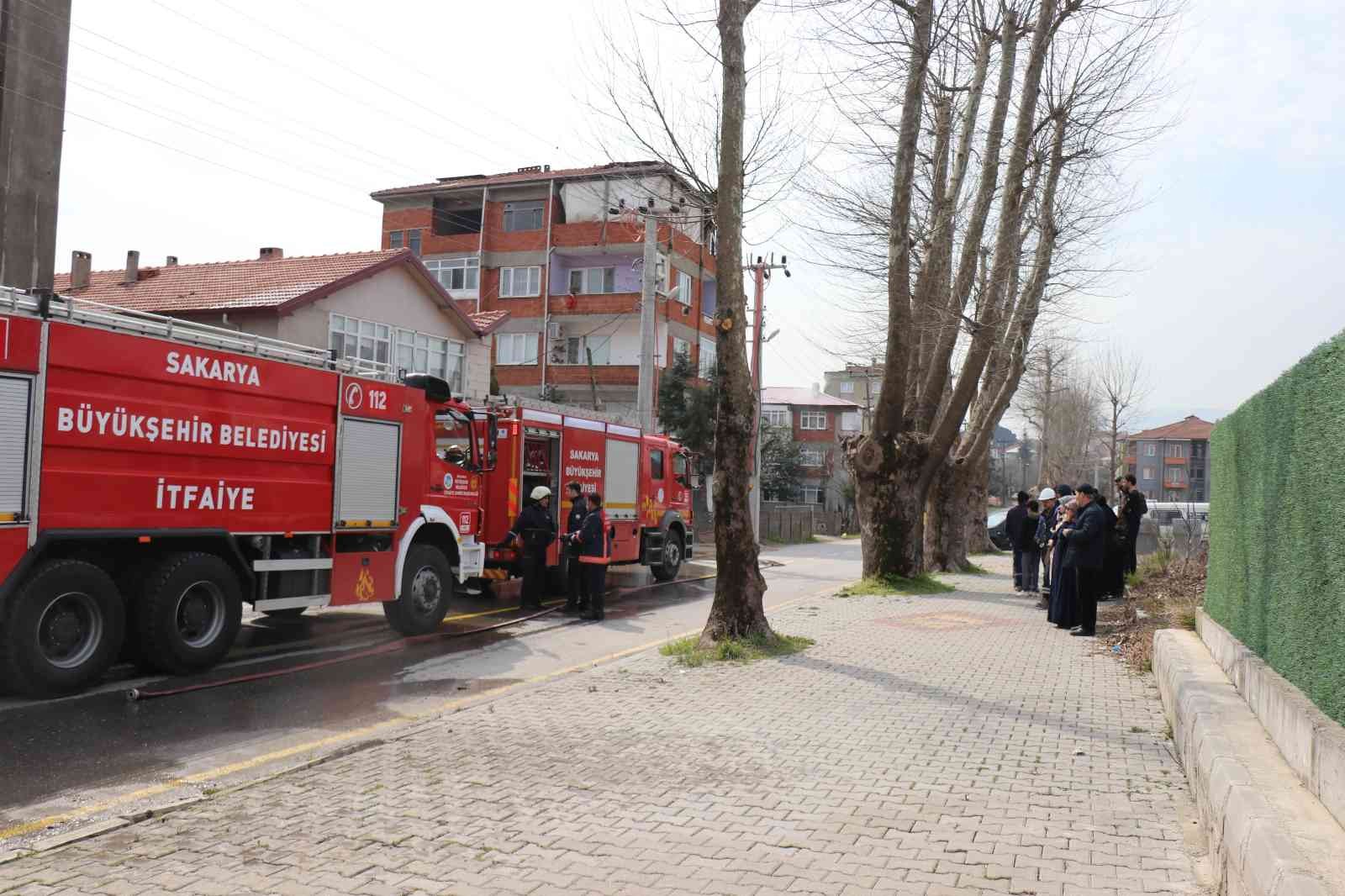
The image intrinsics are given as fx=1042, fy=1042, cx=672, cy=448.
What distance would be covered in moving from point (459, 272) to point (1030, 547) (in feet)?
106

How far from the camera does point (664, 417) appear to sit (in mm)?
38844

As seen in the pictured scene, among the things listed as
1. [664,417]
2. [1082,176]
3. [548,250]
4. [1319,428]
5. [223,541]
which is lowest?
[223,541]

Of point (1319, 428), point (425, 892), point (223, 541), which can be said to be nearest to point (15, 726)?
point (223, 541)

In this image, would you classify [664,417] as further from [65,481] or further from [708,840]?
[708,840]

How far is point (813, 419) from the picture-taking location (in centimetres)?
6950

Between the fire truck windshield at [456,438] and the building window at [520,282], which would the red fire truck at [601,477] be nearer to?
the fire truck windshield at [456,438]

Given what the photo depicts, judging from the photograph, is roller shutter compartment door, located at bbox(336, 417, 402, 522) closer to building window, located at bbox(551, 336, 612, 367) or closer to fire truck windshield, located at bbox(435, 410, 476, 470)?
fire truck windshield, located at bbox(435, 410, 476, 470)

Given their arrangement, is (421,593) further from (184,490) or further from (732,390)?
(732,390)

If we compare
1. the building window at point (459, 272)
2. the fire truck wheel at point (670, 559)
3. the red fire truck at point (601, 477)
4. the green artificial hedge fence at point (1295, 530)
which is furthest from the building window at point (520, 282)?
the green artificial hedge fence at point (1295, 530)

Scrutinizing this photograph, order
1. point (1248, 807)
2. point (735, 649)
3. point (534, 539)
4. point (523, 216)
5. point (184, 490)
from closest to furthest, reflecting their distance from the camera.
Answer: point (1248, 807) → point (184, 490) → point (735, 649) → point (534, 539) → point (523, 216)

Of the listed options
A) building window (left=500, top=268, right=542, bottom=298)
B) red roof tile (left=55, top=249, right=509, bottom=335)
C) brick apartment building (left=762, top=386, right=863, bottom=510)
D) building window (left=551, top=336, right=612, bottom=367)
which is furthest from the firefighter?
brick apartment building (left=762, top=386, right=863, bottom=510)

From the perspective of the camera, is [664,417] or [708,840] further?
[664,417]

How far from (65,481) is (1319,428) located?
8439 millimetres

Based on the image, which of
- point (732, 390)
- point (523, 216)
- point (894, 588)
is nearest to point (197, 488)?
point (732, 390)
